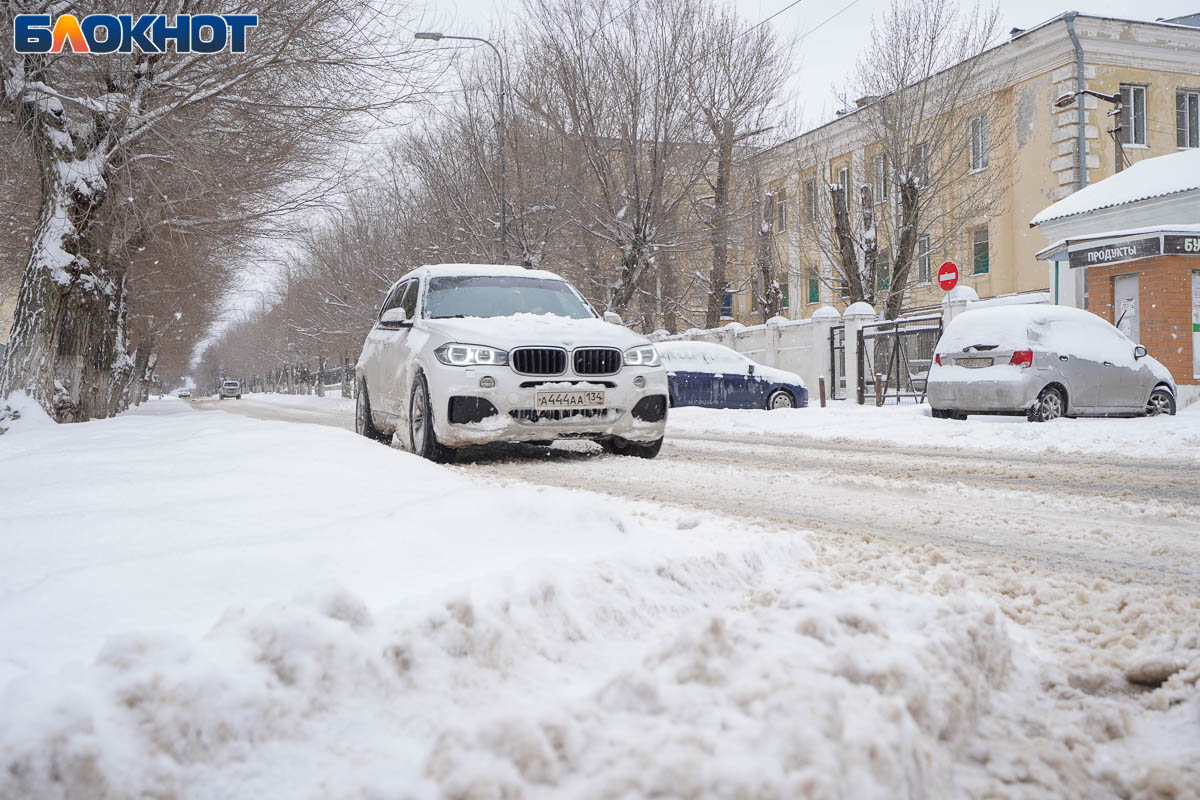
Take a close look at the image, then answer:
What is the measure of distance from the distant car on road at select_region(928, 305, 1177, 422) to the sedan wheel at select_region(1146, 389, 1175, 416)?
368 millimetres

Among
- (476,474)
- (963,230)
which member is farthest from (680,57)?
(476,474)

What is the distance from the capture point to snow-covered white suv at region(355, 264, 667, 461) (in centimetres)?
673

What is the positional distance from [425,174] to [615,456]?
74.5 ft

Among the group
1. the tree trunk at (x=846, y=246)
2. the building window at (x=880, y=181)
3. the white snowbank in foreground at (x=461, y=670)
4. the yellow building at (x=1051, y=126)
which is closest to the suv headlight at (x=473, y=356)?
the white snowbank in foreground at (x=461, y=670)

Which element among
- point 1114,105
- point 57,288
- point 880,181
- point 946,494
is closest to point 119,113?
point 57,288

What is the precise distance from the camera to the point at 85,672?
1.52 meters

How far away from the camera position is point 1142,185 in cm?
1814

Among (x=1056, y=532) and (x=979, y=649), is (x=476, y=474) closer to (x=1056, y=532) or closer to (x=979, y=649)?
(x=1056, y=532)

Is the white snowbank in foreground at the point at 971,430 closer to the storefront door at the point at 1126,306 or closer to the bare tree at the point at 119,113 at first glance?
the storefront door at the point at 1126,306

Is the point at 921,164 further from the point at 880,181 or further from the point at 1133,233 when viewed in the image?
the point at 1133,233

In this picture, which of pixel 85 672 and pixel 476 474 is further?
pixel 476 474

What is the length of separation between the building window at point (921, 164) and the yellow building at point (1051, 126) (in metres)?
1.12

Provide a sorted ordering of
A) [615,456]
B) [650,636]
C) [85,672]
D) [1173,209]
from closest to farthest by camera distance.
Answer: [85,672] < [650,636] < [615,456] < [1173,209]

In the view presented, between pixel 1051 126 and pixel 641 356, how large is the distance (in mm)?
24624
